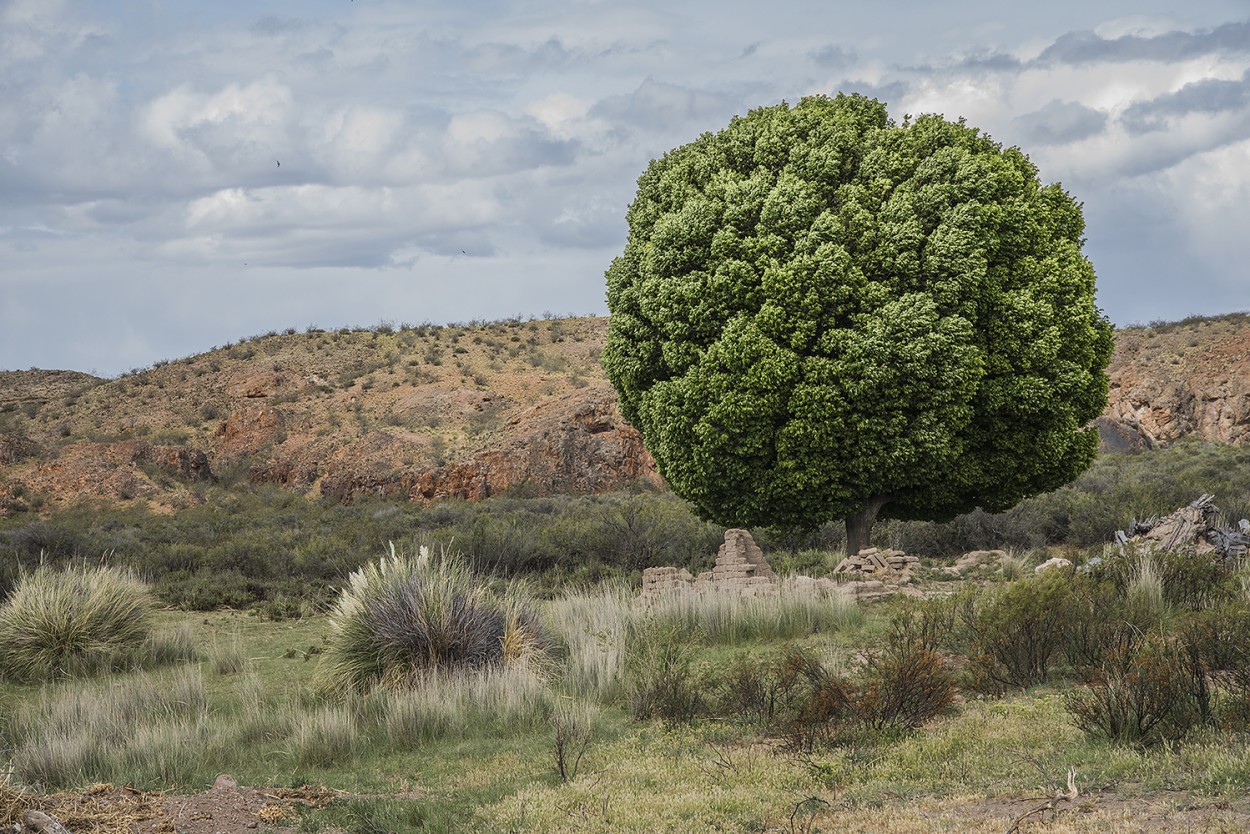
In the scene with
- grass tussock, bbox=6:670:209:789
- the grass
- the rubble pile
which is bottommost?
the grass

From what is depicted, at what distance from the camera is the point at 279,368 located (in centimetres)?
5653

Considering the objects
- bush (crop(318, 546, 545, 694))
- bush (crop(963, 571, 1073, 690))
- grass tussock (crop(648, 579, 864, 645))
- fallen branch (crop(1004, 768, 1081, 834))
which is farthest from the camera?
grass tussock (crop(648, 579, 864, 645))

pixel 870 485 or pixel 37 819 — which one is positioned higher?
pixel 870 485

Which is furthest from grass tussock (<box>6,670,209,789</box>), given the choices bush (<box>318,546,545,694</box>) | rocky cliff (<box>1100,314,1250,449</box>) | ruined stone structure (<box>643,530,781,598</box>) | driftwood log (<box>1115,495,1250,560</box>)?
rocky cliff (<box>1100,314,1250,449</box>)

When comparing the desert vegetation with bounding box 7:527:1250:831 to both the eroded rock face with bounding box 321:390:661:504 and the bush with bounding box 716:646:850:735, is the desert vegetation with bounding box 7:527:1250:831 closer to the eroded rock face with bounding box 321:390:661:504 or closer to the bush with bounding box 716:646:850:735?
the bush with bounding box 716:646:850:735

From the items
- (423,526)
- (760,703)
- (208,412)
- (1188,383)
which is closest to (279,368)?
(208,412)

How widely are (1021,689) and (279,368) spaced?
50590mm

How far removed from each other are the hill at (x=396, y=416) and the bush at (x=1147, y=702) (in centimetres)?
3208

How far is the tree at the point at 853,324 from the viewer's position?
16.7 metres

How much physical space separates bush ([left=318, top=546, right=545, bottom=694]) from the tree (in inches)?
211

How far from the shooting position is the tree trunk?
62.2ft

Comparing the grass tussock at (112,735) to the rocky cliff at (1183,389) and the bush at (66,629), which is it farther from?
the rocky cliff at (1183,389)

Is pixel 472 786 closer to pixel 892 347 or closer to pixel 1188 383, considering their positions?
pixel 892 347

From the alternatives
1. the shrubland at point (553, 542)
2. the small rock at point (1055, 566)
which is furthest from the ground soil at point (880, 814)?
the shrubland at point (553, 542)
